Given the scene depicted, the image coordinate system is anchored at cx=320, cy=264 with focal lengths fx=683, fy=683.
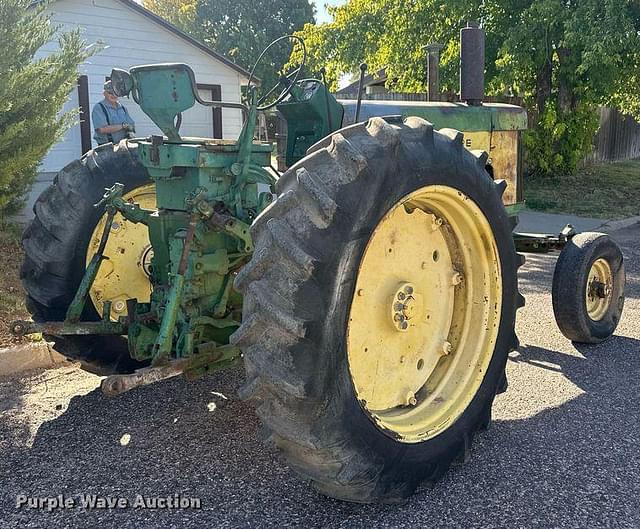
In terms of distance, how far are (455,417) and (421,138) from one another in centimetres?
127

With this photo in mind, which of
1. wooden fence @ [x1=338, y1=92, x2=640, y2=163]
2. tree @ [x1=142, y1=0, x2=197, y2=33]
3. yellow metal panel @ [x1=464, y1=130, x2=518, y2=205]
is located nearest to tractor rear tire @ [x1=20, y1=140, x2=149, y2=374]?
yellow metal panel @ [x1=464, y1=130, x2=518, y2=205]

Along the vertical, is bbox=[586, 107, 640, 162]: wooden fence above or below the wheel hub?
above

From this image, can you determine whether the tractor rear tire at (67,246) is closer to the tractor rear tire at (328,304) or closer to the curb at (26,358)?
the curb at (26,358)

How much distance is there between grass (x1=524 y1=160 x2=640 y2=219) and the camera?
1270 centimetres

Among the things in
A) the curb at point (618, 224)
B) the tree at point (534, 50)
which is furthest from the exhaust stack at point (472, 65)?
the tree at point (534, 50)

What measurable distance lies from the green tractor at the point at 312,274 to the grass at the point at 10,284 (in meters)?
1.18

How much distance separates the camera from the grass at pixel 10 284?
5289 millimetres

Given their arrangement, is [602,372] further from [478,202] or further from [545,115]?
[545,115]

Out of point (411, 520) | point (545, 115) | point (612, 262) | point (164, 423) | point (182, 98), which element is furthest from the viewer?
point (545, 115)

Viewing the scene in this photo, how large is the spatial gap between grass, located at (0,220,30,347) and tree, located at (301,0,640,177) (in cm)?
981

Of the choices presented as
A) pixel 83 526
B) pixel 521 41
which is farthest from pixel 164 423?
pixel 521 41

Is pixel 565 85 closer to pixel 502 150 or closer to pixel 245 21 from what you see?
pixel 502 150

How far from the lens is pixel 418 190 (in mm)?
2834

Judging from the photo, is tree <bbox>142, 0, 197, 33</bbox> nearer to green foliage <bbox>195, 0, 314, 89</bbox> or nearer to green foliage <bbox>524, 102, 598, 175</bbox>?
green foliage <bbox>195, 0, 314, 89</bbox>
